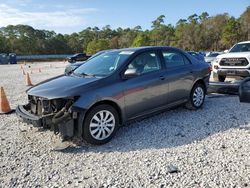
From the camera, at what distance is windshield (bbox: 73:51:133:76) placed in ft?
17.1

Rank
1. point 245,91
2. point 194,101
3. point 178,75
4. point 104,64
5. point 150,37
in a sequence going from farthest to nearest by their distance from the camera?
point 150,37
point 245,91
point 194,101
point 178,75
point 104,64

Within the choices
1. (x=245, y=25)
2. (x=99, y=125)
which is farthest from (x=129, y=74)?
(x=245, y=25)

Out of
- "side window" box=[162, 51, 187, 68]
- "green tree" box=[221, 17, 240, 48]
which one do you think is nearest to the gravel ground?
"side window" box=[162, 51, 187, 68]

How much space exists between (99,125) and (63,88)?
34.9 inches

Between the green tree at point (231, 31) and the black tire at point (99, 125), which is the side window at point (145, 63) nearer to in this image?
the black tire at point (99, 125)

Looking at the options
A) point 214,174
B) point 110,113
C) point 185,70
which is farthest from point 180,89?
point 214,174

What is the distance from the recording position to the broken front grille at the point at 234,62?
29.8 ft

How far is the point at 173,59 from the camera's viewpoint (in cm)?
617

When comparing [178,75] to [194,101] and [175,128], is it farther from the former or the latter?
[175,128]

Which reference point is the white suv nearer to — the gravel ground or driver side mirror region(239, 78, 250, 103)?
driver side mirror region(239, 78, 250, 103)

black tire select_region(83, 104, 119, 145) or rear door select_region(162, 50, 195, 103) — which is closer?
black tire select_region(83, 104, 119, 145)

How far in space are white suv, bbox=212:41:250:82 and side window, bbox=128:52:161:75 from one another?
15.2 feet

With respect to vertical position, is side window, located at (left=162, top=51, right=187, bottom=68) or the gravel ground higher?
side window, located at (left=162, top=51, right=187, bottom=68)

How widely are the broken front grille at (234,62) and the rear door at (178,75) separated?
3571 mm
